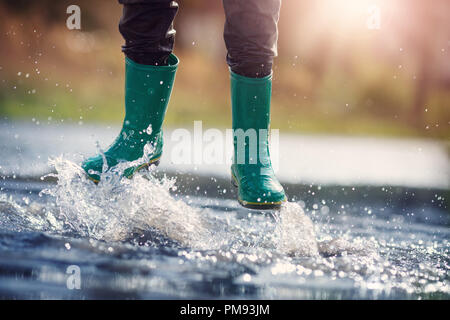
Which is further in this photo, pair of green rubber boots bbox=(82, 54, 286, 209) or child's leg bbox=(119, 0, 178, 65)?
pair of green rubber boots bbox=(82, 54, 286, 209)

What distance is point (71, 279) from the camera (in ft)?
5.53

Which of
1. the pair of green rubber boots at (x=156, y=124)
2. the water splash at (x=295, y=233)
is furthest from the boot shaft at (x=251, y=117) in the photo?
the water splash at (x=295, y=233)

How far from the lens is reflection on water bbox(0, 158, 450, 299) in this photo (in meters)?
1.73

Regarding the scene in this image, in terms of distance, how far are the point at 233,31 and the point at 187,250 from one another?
0.87 meters

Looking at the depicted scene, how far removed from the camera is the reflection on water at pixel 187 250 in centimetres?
173

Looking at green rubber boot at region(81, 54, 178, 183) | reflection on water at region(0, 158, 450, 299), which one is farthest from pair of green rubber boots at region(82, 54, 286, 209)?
reflection on water at region(0, 158, 450, 299)

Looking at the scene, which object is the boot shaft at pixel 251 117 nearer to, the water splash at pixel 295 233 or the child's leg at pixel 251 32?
the child's leg at pixel 251 32

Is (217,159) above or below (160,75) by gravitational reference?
above

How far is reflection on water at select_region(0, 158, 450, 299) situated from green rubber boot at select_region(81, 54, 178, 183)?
118 millimetres

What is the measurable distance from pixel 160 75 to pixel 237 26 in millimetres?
394

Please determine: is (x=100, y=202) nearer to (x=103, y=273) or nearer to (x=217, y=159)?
(x=103, y=273)

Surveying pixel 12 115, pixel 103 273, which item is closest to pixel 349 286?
pixel 103 273

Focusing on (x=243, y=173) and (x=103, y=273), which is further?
(x=243, y=173)

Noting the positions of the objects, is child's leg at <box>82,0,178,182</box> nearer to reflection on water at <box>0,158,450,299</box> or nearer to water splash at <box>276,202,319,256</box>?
reflection on water at <box>0,158,450,299</box>
